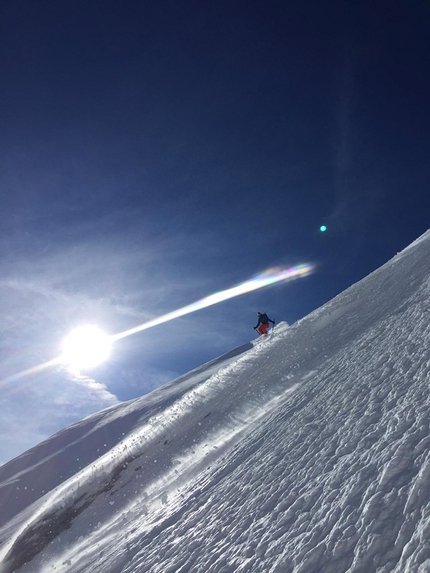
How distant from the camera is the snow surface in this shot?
14.4 feet

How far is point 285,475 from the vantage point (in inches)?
259

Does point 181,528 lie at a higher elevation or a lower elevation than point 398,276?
lower

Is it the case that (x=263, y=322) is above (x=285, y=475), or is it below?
above

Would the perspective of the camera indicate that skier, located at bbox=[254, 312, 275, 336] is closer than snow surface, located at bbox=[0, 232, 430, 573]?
No

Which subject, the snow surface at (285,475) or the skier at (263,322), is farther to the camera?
the skier at (263,322)

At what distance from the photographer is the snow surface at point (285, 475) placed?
4387mm

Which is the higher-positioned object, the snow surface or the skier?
the skier

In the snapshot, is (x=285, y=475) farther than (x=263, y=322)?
No

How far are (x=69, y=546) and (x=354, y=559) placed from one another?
1067 centimetres

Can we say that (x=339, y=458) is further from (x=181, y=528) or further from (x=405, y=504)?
(x=181, y=528)

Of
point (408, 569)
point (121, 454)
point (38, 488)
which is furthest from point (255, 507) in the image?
point (38, 488)

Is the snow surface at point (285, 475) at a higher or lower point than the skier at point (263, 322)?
lower

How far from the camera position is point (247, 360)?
2156 centimetres

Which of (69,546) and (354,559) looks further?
(69,546)
